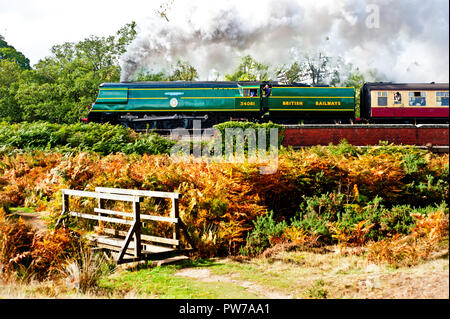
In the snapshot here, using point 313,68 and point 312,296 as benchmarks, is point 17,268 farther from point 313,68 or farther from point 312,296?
point 313,68

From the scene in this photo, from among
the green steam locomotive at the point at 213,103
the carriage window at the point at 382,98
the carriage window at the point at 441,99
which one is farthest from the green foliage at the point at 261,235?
the carriage window at the point at 441,99

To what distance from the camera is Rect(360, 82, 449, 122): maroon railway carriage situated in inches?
760

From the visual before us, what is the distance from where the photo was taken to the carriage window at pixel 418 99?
63.9ft

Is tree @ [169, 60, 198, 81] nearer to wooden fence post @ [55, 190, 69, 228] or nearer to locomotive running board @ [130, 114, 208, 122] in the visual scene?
locomotive running board @ [130, 114, 208, 122]

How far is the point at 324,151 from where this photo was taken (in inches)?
394

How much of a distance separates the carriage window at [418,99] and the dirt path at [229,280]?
Answer: 55.5ft

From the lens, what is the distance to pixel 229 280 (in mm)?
5277

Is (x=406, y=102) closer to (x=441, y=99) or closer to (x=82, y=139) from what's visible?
(x=441, y=99)

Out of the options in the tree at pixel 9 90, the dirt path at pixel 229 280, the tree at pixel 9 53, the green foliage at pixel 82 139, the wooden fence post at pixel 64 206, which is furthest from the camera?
the tree at pixel 9 90

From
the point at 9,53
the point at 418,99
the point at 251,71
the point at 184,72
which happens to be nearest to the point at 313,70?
the point at 251,71

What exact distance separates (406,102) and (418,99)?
54cm

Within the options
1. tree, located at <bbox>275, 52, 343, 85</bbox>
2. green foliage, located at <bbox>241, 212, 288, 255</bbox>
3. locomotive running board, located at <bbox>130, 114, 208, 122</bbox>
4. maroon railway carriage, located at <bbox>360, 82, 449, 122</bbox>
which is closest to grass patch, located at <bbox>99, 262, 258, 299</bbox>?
green foliage, located at <bbox>241, 212, 288, 255</bbox>

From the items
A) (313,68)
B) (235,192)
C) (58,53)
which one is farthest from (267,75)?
(235,192)

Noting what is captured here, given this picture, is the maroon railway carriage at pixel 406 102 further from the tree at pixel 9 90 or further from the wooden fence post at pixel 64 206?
the tree at pixel 9 90
